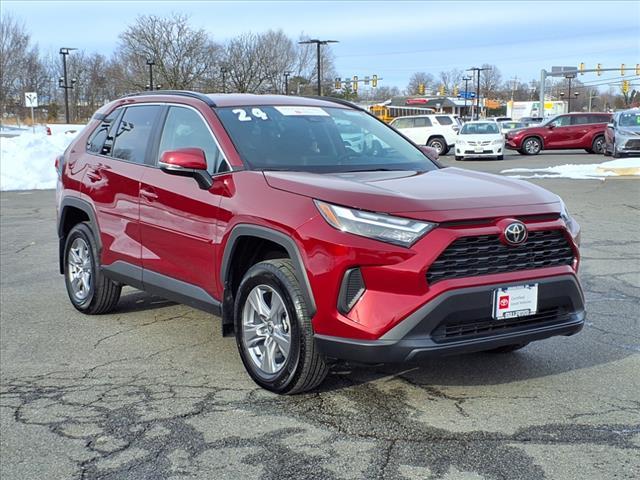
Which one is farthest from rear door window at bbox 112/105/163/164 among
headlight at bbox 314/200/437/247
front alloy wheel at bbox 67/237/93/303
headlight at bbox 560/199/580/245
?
headlight at bbox 560/199/580/245

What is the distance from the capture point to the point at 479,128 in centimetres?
2761

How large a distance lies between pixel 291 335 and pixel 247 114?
1.70 metres

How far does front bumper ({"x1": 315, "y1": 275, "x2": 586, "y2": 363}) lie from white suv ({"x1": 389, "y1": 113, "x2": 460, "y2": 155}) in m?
27.6

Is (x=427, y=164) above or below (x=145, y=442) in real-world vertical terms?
above

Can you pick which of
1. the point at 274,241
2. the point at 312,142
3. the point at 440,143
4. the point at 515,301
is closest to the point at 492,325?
the point at 515,301

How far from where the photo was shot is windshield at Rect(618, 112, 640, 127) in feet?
76.8

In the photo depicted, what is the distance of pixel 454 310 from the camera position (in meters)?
3.55

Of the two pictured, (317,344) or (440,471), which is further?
(317,344)

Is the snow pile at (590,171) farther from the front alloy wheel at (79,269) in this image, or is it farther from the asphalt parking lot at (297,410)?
the front alloy wheel at (79,269)

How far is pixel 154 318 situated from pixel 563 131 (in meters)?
27.1

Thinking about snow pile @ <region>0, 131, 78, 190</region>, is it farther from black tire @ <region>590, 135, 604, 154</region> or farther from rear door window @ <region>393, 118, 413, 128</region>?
black tire @ <region>590, 135, 604, 154</region>

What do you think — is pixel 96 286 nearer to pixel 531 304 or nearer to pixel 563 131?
pixel 531 304

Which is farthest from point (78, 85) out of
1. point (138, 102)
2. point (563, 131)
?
point (138, 102)

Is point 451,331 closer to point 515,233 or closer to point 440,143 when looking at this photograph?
point 515,233
